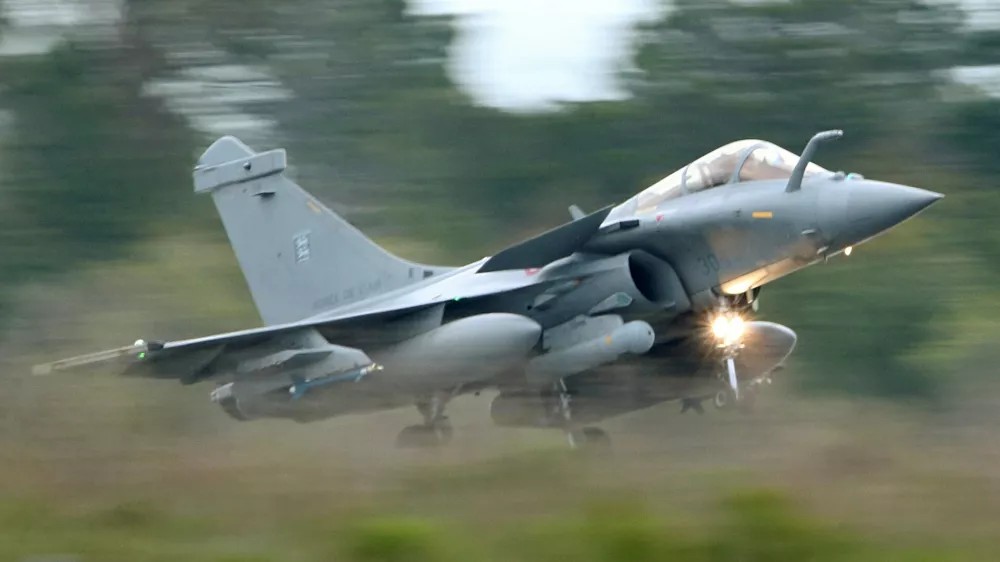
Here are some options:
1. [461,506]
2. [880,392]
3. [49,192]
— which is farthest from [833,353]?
[49,192]

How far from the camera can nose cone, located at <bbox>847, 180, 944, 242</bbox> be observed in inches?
352

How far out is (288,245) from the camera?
11273mm

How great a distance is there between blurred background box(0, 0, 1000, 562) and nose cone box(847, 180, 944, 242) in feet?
3.86

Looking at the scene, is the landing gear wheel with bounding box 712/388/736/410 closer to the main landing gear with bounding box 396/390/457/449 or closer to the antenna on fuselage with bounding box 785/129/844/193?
the antenna on fuselage with bounding box 785/129/844/193

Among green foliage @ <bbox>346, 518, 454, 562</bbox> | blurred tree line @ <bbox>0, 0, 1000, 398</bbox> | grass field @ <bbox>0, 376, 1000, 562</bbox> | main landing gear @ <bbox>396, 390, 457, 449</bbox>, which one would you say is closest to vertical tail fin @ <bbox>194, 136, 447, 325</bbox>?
main landing gear @ <bbox>396, 390, 457, 449</bbox>

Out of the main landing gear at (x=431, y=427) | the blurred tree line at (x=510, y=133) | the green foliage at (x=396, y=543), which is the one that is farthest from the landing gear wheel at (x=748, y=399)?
the blurred tree line at (x=510, y=133)

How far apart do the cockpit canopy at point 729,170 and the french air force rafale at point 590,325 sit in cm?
1

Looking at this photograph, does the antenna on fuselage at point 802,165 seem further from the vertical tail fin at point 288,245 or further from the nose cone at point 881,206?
the vertical tail fin at point 288,245

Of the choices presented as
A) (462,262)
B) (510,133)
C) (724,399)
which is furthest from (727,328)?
(510,133)

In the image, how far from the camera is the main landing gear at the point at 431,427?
31.3ft

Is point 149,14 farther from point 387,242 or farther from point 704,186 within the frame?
point 704,186

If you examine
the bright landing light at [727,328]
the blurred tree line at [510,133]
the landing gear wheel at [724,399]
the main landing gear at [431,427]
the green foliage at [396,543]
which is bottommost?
the blurred tree line at [510,133]

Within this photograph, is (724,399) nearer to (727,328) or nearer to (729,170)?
(727,328)

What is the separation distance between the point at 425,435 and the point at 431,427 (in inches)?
10.0
